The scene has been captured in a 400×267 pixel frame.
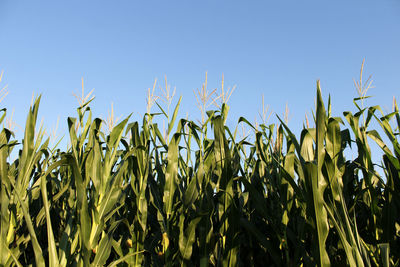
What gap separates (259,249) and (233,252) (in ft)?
1.50

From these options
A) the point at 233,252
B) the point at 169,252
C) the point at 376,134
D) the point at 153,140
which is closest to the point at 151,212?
the point at 169,252

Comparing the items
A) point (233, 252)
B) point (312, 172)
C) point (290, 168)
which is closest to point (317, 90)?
point (312, 172)

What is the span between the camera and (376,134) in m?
2.00

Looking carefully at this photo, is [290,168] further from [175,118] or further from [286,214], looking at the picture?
[175,118]

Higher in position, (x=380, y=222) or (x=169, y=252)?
(x=380, y=222)

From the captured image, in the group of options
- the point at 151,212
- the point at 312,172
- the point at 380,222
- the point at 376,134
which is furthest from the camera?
the point at 151,212

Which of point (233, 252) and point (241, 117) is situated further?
point (241, 117)

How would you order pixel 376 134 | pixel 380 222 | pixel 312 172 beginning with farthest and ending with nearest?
1. pixel 376 134
2. pixel 380 222
3. pixel 312 172

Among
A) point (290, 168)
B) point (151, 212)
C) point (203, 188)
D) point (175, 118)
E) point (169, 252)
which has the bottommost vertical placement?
point (169, 252)

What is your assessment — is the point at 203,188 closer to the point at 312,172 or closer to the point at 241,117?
the point at 241,117

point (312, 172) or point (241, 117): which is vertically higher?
point (241, 117)

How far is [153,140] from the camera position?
240 cm

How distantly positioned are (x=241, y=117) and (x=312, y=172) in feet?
2.88

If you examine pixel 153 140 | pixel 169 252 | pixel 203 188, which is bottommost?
pixel 169 252
